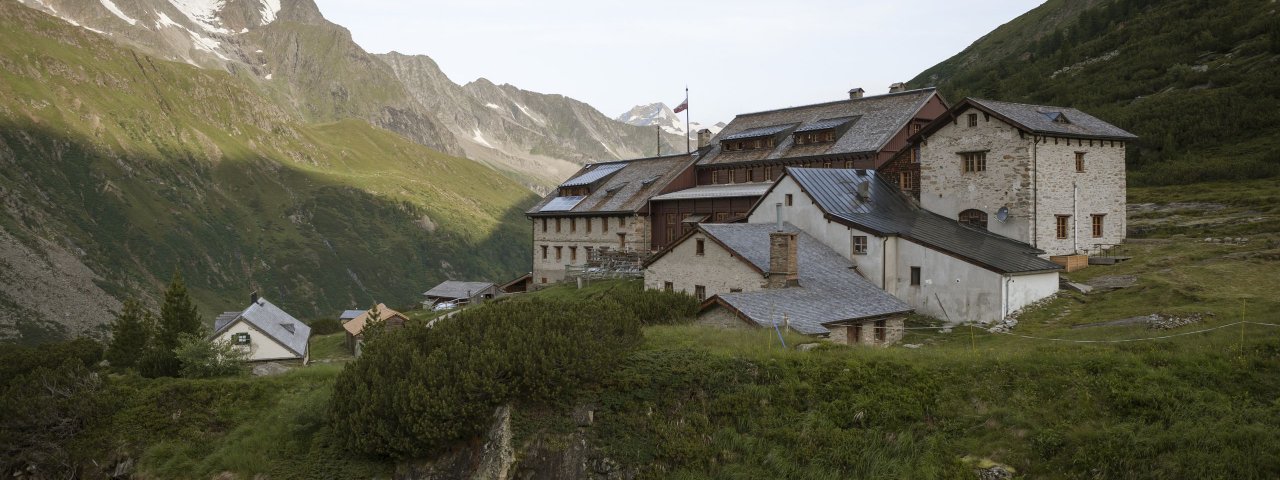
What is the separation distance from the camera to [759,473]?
16766 mm

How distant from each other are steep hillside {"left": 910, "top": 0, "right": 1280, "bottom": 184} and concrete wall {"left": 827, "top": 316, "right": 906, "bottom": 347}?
45.6 metres

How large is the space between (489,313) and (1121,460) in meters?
15.5

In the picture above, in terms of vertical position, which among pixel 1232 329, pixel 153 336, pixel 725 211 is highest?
pixel 725 211

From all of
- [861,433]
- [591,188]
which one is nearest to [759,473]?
[861,433]

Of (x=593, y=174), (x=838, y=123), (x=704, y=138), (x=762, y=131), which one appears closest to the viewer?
(x=838, y=123)

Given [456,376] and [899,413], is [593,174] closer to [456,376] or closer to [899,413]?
[456,376]

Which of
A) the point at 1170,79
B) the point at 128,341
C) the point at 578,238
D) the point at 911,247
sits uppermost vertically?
the point at 1170,79

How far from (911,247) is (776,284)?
6.95 meters

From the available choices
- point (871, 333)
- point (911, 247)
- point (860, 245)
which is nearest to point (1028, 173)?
point (911, 247)

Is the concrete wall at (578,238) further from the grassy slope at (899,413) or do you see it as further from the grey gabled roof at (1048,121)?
the grassy slope at (899,413)

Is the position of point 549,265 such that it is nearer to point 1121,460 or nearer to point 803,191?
point 803,191

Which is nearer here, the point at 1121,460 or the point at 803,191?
the point at 1121,460

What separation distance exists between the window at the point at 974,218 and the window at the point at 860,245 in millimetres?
6492

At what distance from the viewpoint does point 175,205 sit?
134 metres
